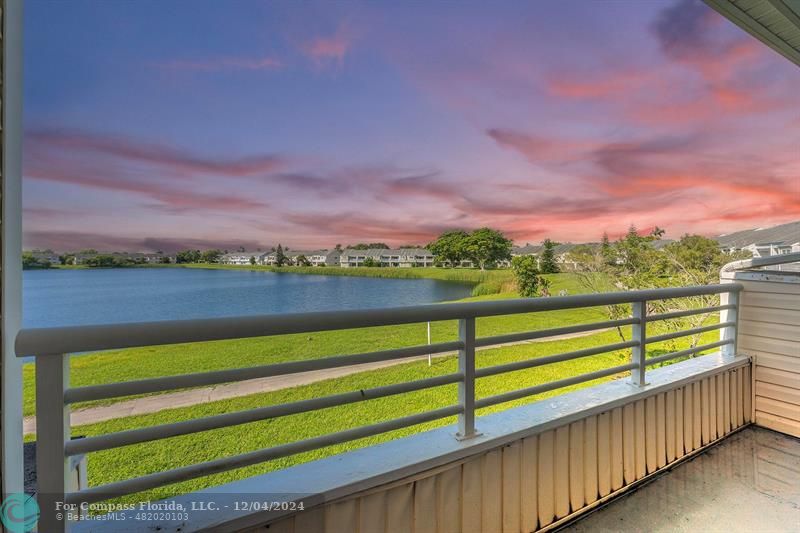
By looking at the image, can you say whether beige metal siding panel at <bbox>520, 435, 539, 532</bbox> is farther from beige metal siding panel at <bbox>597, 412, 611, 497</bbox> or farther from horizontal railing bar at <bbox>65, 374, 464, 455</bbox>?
horizontal railing bar at <bbox>65, 374, 464, 455</bbox>

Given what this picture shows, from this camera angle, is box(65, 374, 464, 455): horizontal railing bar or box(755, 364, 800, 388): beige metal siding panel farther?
box(755, 364, 800, 388): beige metal siding panel

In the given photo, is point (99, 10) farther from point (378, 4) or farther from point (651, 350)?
point (651, 350)

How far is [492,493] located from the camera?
1.39 meters

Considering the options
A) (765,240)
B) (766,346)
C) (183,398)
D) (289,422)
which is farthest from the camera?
(183,398)

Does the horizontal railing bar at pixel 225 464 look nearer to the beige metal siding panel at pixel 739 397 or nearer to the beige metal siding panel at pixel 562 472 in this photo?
the beige metal siding panel at pixel 562 472

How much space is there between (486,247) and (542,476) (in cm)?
310

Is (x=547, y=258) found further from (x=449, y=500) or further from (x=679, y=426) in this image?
(x=449, y=500)

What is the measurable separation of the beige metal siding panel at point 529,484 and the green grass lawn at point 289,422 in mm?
1036

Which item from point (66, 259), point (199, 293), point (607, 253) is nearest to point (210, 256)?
point (199, 293)

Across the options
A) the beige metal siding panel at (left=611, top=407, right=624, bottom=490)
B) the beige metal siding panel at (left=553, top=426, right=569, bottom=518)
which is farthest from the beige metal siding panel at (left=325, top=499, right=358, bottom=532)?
the beige metal siding panel at (left=611, top=407, right=624, bottom=490)

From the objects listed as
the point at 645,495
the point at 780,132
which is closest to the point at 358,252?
the point at 645,495

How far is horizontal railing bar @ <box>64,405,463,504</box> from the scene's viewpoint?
2.76 ft

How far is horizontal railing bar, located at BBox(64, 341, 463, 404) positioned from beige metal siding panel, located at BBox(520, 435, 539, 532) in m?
0.60
